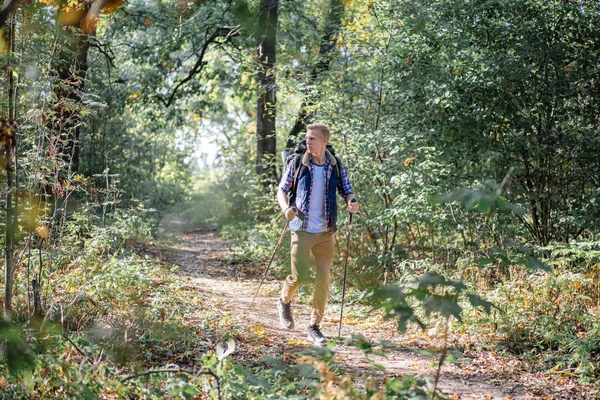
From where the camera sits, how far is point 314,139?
5844mm

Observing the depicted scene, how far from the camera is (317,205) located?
5.89 meters

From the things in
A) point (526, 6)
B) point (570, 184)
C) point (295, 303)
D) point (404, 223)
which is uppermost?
point (526, 6)

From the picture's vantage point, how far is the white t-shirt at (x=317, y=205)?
586cm

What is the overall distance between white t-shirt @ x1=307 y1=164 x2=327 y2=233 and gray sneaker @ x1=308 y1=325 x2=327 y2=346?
1009mm

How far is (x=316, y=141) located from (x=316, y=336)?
1.90 m

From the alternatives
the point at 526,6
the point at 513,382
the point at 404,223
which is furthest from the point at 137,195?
the point at 513,382

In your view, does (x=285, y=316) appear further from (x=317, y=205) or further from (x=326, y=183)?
(x=326, y=183)

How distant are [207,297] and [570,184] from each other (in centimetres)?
497

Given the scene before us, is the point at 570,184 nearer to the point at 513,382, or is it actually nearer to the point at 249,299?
the point at 513,382

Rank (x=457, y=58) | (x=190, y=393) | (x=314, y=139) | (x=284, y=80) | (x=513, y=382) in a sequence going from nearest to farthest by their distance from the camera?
1. (x=190, y=393)
2. (x=513, y=382)
3. (x=314, y=139)
4. (x=457, y=58)
5. (x=284, y=80)

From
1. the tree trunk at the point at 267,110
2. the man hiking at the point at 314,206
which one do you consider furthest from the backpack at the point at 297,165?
the tree trunk at the point at 267,110

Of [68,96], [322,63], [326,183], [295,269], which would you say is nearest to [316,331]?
[295,269]

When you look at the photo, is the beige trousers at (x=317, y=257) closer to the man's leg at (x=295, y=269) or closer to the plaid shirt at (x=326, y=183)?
the man's leg at (x=295, y=269)

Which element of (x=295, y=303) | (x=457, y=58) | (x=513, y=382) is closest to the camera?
(x=513, y=382)
